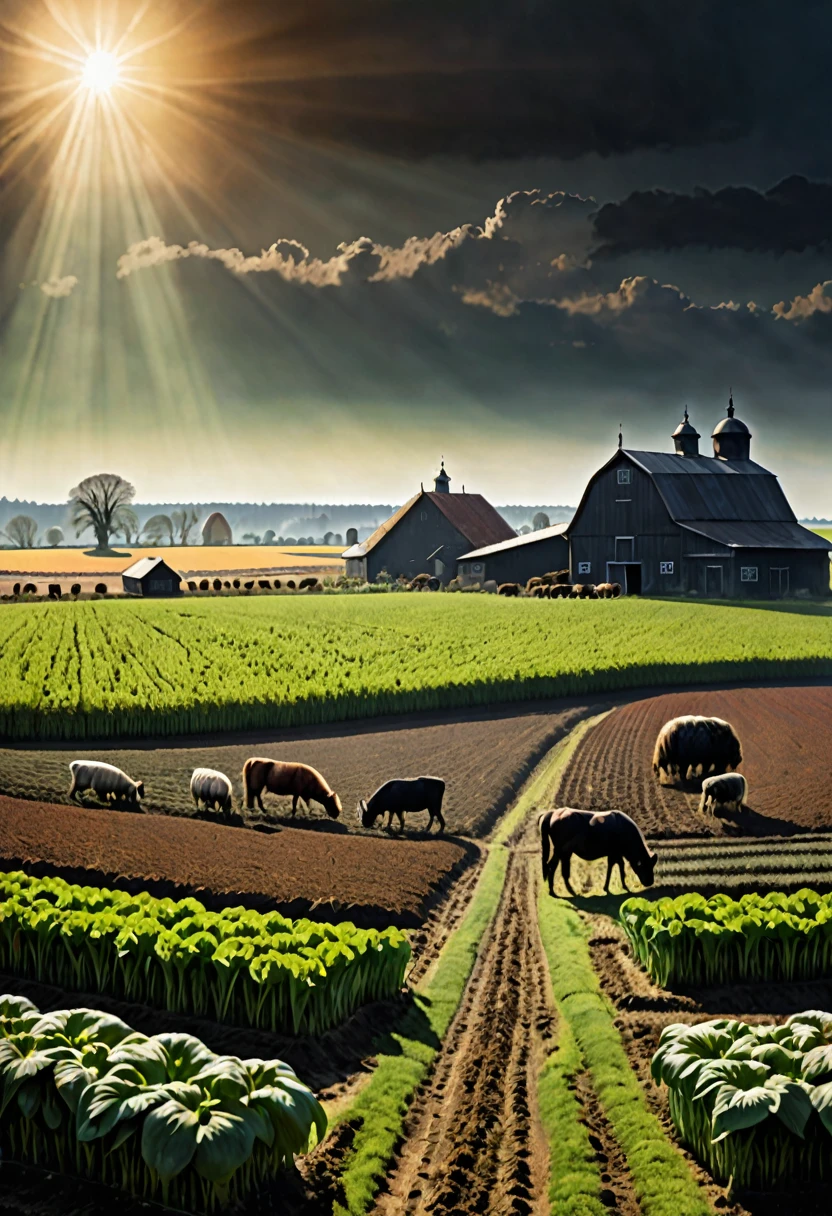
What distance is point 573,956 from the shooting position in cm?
1245

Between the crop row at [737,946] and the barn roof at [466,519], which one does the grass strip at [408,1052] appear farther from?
the barn roof at [466,519]

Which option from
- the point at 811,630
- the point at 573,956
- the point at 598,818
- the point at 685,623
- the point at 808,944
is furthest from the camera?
the point at 685,623

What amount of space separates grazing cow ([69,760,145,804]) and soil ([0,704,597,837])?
16.1 inches

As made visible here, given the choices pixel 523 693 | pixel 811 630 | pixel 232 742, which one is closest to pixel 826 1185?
pixel 232 742

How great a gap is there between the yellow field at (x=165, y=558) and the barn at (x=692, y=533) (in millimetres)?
39200

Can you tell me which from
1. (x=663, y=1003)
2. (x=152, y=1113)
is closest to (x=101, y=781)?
(x=663, y=1003)

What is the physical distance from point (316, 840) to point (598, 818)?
4343mm

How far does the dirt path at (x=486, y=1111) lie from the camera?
771 centimetres

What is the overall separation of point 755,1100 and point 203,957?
5384mm

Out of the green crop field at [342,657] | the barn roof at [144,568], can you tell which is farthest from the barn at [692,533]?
the barn roof at [144,568]

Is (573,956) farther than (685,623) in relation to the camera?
No

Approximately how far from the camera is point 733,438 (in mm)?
63188

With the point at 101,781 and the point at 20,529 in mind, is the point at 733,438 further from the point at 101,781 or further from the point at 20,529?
the point at 20,529

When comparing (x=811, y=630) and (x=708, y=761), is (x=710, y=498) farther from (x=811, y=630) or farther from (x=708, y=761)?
(x=708, y=761)
